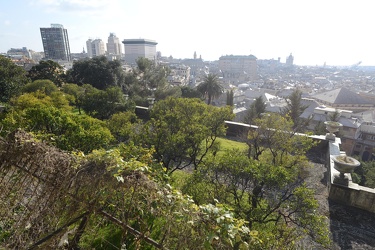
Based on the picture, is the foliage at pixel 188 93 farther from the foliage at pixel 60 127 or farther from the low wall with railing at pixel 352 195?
the low wall with railing at pixel 352 195

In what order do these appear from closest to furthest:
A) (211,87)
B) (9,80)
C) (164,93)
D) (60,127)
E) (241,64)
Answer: (60,127) < (9,80) < (164,93) < (211,87) < (241,64)

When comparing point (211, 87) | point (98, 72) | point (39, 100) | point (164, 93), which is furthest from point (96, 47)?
point (39, 100)

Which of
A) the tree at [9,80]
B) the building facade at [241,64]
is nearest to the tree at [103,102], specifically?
the tree at [9,80]

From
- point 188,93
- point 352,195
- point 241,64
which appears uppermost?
point 352,195

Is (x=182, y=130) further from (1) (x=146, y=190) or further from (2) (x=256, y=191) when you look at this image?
(1) (x=146, y=190)

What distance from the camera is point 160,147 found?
→ 7.24m

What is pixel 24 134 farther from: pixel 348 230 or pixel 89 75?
pixel 89 75

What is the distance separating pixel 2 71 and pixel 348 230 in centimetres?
2235

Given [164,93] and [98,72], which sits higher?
[98,72]

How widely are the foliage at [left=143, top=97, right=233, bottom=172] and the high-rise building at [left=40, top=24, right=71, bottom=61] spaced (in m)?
111

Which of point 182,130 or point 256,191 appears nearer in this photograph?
point 256,191

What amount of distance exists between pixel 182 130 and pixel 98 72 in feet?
65.8

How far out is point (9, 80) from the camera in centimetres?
1689

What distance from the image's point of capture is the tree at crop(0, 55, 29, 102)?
53.4 feet
